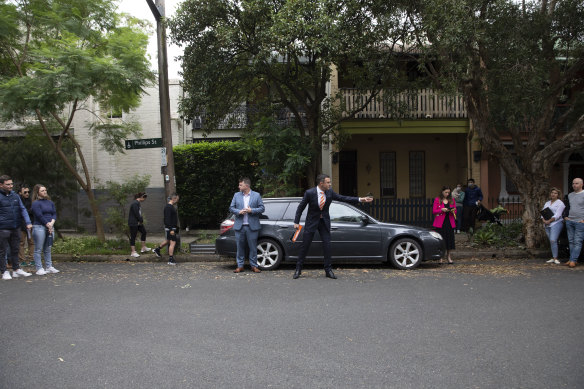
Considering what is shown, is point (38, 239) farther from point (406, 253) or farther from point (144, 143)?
point (406, 253)

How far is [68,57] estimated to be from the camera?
10133 millimetres

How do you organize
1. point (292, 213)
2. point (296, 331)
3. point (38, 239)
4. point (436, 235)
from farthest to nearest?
point (292, 213), point (436, 235), point (38, 239), point (296, 331)

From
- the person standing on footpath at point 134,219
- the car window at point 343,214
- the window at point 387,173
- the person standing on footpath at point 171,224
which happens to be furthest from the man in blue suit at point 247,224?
the window at point 387,173

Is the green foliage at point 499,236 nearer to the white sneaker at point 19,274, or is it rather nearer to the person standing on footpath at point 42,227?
the person standing on footpath at point 42,227

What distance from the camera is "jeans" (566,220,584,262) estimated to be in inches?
363

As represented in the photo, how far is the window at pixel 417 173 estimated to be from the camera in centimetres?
1962

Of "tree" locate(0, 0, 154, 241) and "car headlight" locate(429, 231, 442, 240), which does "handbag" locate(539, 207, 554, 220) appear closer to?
"car headlight" locate(429, 231, 442, 240)

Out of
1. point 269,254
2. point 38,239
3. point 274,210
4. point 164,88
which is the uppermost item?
point 164,88

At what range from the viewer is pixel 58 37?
38.0 ft

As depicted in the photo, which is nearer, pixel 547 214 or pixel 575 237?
pixel 575 237

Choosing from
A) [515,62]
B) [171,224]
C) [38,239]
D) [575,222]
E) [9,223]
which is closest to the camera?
[9,223]

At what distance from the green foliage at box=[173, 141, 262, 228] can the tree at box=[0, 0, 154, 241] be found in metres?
3.64

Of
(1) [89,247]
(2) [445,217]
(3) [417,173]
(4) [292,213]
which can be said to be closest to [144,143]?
(1) [89,247]

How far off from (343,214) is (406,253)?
1457 millimetres
